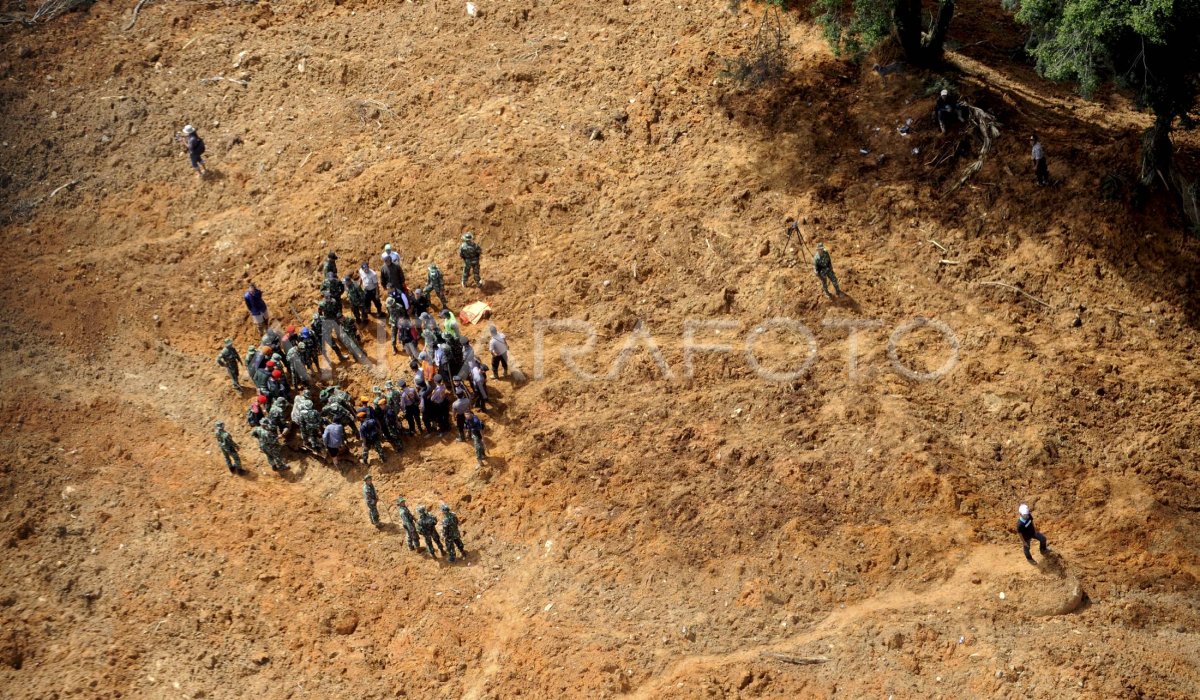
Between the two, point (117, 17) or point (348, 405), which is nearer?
point (348, 405)

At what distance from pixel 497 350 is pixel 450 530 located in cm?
425

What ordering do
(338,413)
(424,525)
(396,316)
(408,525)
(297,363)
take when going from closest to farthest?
1. (424,525)
2. (408,525)
3. (338,413)
4. (297,363)
5. (396,316)

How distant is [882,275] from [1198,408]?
6.27m

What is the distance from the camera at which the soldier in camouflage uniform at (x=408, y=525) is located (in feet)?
63.6

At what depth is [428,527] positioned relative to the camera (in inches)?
761

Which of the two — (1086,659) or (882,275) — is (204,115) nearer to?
(882,275)

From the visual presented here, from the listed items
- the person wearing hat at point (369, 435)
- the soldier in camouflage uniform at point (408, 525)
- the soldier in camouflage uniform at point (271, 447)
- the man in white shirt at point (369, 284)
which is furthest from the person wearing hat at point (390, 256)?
the soldier in camouflage uniform at point (408, 525)

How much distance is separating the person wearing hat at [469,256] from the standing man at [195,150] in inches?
307

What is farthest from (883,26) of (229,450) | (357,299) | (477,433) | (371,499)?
(229,450)

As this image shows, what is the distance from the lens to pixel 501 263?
24.7 m

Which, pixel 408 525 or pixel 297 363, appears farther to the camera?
pixel 297 363

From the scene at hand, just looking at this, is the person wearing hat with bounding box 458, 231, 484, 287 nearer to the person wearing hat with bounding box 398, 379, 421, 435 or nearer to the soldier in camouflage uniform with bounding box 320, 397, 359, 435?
the person wearing hat with bounding box 398, 379, 421, 435

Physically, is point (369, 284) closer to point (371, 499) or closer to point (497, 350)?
point (497, 350)

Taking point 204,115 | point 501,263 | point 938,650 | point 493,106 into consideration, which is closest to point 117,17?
point 204,115
